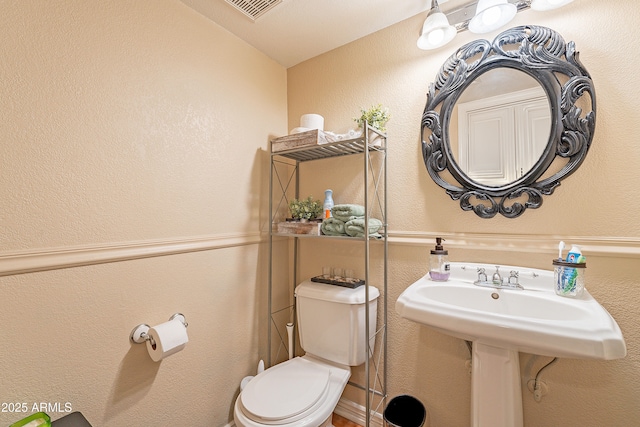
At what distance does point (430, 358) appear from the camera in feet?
4.57

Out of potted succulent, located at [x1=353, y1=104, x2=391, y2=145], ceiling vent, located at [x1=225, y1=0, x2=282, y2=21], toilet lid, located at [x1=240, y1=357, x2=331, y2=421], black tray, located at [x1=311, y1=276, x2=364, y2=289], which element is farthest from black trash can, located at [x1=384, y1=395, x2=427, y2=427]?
ceiling vent, located at [x1=225, y1=0, x2=282, y2=21]

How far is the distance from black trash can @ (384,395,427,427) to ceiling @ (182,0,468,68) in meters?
1.92

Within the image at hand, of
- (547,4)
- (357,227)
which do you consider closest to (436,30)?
(547,4)

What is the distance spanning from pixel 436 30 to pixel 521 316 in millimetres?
1280

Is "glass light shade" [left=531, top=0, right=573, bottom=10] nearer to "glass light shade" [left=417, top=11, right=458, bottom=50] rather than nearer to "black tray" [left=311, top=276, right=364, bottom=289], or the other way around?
"glass light shade" [left=417, top=11, right=458, bottom=50]

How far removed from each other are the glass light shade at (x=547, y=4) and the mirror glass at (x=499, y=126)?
226 mm

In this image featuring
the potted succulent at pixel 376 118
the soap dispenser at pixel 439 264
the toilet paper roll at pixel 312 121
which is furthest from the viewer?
the toilet paper roll at pixel 312 121

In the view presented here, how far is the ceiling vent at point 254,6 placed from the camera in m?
1.31

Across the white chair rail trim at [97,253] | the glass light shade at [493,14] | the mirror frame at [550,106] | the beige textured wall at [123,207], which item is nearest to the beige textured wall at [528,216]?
the mirror frame at [550,106]

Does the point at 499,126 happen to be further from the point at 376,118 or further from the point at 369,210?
the point at 369,210

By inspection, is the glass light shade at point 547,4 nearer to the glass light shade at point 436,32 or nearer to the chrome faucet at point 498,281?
the glass light shade at point 436,32

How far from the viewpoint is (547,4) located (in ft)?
3.53

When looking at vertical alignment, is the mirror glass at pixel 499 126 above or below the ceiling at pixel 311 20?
below

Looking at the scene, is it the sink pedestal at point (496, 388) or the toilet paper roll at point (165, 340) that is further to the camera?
the toilet paper roll at point (165, 340)
